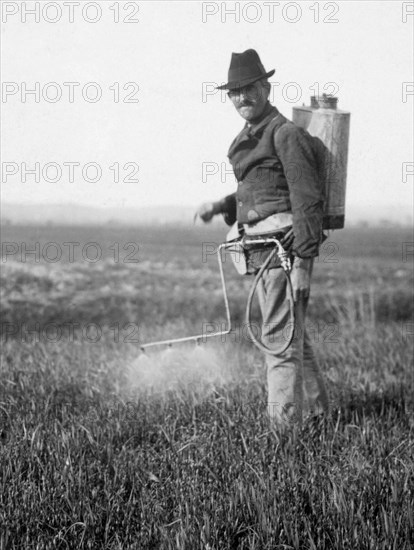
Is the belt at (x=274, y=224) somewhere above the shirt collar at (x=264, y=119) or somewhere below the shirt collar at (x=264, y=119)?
below

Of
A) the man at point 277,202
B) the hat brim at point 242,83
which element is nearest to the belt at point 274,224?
the man at point 277,202

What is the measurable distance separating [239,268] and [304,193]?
28.2 inches

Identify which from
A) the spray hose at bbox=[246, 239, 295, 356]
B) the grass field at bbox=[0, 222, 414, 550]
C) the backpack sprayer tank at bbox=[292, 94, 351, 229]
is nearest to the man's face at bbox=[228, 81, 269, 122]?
the backpack sprayer tank at bbox=[292, 94, 351, 229]

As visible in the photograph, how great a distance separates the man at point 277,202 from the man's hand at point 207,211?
148 millimetres

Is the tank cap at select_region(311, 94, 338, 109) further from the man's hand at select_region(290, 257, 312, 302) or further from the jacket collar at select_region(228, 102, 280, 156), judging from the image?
the man's hand at select_region(290, 257, 312, 302)

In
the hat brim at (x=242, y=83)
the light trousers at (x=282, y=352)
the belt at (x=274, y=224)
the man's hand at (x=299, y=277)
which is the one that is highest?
the hat brim at (x=242, y=83)

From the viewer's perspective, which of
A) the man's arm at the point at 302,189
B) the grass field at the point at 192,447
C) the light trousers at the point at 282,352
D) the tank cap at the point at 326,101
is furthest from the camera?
the light trousers at the point at 282,352

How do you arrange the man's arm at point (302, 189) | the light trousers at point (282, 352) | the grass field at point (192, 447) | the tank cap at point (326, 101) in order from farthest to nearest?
the light trousers at point (282, 352) < the tank cap at point (326, 101) < the man's arm at point (302, 189) < the grass field at point (192, 447)

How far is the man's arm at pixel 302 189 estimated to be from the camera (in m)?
3.68

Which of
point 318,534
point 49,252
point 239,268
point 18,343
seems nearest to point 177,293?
point 49,252

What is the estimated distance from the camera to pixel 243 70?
377 cm

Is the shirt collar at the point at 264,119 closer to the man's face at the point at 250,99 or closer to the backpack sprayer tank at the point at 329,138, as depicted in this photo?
the man's face at the point at 250,99

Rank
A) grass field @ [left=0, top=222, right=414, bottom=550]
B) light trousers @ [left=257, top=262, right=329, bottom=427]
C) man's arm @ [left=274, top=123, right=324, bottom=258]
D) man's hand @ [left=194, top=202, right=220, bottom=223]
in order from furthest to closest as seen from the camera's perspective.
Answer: man's hand @ [left=194, top=202, right=220, bottom=223] → light trousers @ [left=257, top=262, right=329, bottom=427] → man's arm @ [left=274, top=123, right=324, bottom=258] → grass field @ [left=0, top=222, right=414, bottom=550]

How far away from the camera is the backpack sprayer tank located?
3.78 meters
